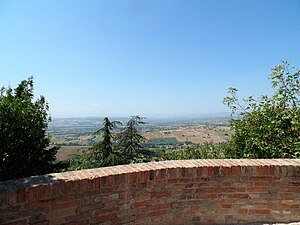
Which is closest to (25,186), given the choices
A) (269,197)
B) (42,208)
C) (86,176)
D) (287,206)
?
(42,208)

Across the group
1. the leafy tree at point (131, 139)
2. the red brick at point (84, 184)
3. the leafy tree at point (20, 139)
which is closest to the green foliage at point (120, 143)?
the leafy tree at point (131, 139)

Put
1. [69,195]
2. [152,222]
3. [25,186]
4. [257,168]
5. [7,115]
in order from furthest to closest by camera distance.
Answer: [7,115] → [257,168] → [152,222] → [69,195] → [25,186]

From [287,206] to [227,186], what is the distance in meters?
0.83

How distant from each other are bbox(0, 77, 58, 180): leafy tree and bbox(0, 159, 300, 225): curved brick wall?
157 cm

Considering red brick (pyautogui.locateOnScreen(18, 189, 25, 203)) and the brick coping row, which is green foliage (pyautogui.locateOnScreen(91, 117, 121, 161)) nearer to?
the brick coping row

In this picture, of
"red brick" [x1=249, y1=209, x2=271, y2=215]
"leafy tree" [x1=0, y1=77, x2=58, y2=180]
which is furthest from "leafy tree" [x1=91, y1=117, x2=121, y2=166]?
"red brick" [x1=249, y1=209, x2=271, y2=215]

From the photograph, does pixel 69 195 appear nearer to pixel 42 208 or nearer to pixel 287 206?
pixel 42 208

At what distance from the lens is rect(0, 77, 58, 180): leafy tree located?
3266mm

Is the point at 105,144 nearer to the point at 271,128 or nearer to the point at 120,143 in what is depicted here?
the point at 120,143

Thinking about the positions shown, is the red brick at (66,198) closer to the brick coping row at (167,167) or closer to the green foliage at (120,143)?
the brick coping row at (167,167)

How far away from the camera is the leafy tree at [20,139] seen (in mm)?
3266

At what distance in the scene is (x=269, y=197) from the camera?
267 cm

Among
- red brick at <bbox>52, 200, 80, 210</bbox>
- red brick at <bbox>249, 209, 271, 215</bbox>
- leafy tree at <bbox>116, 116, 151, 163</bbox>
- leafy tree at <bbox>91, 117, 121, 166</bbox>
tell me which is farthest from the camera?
leafy tree at <bbox>116, 116, 151, 163</bbox>

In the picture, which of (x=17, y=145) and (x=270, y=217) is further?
(x=17, y=145)
